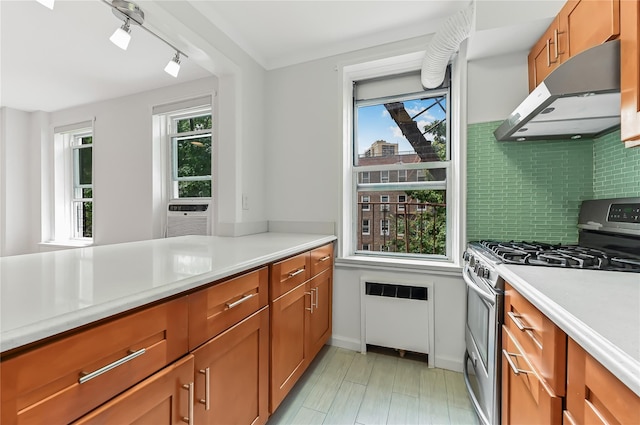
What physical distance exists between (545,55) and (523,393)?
1.70 m

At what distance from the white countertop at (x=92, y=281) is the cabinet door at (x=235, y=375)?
0.85 ft

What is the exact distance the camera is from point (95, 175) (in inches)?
125

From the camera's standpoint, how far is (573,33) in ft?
4.20

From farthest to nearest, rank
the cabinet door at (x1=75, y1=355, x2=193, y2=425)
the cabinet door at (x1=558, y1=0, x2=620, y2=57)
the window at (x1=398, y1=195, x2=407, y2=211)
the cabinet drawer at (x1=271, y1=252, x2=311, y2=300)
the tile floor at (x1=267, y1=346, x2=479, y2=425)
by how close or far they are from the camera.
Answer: the window at (x1=398, y1=195, x2=407, y2=211), the tile floor at (x1=267, y1=346, x2=479, y2=425), the cabinet drawer at (x1=271, y1=252, x2=311, y2=300), the cabinet door at (x1=558, y1=0, x2=620, y2=57), the cabinet door at (x1=75, y1=355, x2=193, y2=425)

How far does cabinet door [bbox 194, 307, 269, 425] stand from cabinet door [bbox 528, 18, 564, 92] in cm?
195

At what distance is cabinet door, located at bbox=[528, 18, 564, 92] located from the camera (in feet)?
4.58

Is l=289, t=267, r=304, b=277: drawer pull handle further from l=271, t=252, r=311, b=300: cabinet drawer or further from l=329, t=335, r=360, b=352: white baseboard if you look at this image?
l=329, t=335, r=360, b=352: white baseboard

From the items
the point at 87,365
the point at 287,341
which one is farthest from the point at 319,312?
the point at 87,365

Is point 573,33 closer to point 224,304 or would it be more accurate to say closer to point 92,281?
point 224,304

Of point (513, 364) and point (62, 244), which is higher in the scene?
point (62, 244)

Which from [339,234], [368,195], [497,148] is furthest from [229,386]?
[497,148]

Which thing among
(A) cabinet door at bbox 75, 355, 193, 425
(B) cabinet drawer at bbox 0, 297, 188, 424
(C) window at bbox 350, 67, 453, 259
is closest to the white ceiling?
(C) window at bbox 350, 67, 453, 259

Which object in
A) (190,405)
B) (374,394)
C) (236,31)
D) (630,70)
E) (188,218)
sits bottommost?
(374,394)

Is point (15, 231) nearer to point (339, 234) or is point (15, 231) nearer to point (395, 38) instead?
point (339, 234)
